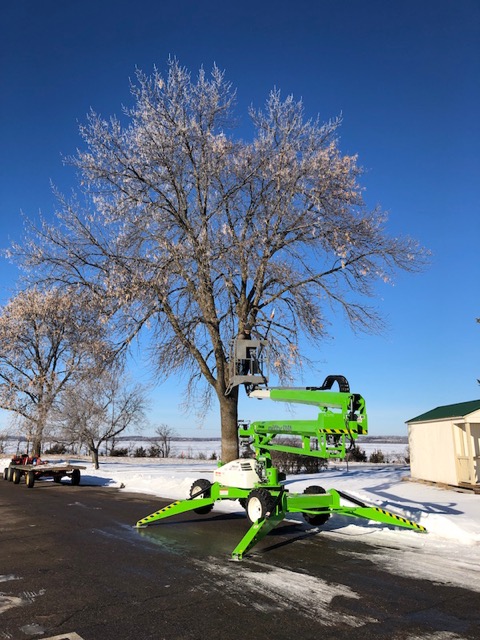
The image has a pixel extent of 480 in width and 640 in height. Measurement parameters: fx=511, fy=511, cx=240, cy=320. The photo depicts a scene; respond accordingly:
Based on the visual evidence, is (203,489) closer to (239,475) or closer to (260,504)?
(239,475)

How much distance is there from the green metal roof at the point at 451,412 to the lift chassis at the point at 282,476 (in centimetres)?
949

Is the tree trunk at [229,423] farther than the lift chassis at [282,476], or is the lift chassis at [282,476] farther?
the tree trunk at [229,423]

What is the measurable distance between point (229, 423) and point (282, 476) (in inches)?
300

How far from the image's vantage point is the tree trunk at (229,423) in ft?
56.1

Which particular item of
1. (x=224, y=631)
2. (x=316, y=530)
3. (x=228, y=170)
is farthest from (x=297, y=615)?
(x=228, y=170)

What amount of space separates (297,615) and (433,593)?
1.77 metres

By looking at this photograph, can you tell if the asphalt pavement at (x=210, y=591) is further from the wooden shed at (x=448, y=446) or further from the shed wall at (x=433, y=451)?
the shed wall at (x=433, y=451)

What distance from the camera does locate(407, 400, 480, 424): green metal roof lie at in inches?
684

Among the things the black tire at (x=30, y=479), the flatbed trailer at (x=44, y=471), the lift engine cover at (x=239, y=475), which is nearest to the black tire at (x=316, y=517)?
the lift engine cover at (x=239, y=475)

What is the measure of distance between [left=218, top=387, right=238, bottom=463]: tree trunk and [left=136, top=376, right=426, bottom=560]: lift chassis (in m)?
6.32

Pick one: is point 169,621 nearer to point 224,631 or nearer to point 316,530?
point 224,631

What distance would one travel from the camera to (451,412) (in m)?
18.8

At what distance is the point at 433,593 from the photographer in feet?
18.5

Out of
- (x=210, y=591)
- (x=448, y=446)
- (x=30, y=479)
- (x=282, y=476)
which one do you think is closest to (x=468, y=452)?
(x=448, y=446)
